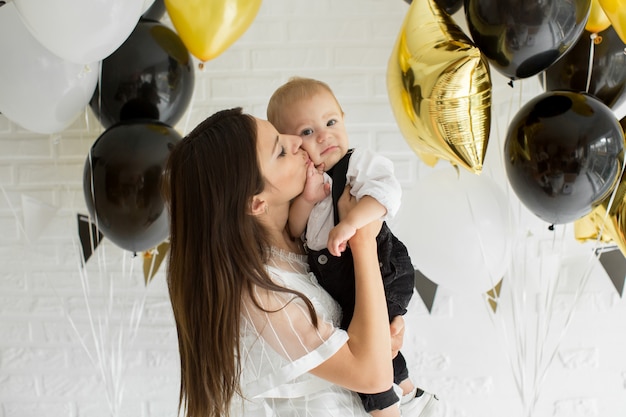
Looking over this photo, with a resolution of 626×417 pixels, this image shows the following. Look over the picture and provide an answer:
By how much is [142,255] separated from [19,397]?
65cm

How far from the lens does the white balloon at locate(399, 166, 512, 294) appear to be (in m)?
1.69

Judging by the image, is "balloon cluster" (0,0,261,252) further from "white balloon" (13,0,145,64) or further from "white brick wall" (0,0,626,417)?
"white brick wall" (0,0,626,417)

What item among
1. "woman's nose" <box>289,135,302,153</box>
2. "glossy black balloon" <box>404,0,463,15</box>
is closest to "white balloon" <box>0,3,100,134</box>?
"woman's nose" <box>289,135,302,153</box>

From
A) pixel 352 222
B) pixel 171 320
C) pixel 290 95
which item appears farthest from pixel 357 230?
pixel 171 320

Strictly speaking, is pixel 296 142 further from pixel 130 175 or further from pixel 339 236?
pixel 130 175

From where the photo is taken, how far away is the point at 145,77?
153 cm

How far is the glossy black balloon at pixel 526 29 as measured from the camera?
1317mm

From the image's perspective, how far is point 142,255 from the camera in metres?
2.08

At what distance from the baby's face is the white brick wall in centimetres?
77

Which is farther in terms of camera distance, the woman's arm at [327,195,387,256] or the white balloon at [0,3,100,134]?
the white balloon at [0,3,100,134]

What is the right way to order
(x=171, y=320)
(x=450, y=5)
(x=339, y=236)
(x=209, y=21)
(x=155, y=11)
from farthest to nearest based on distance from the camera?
(x=171, y=320)
(x=155, y=11)
(x=450, y=5)
(x=209, y=21)
(x=339, y=236)

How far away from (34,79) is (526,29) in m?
1.03

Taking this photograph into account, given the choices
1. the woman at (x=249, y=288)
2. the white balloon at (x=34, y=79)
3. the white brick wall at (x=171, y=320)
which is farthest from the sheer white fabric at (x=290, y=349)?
the white brick wall at (x=171, y=320)

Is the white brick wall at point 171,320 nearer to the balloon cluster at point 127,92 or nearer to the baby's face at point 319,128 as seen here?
the balloon cluster at point 127,92
